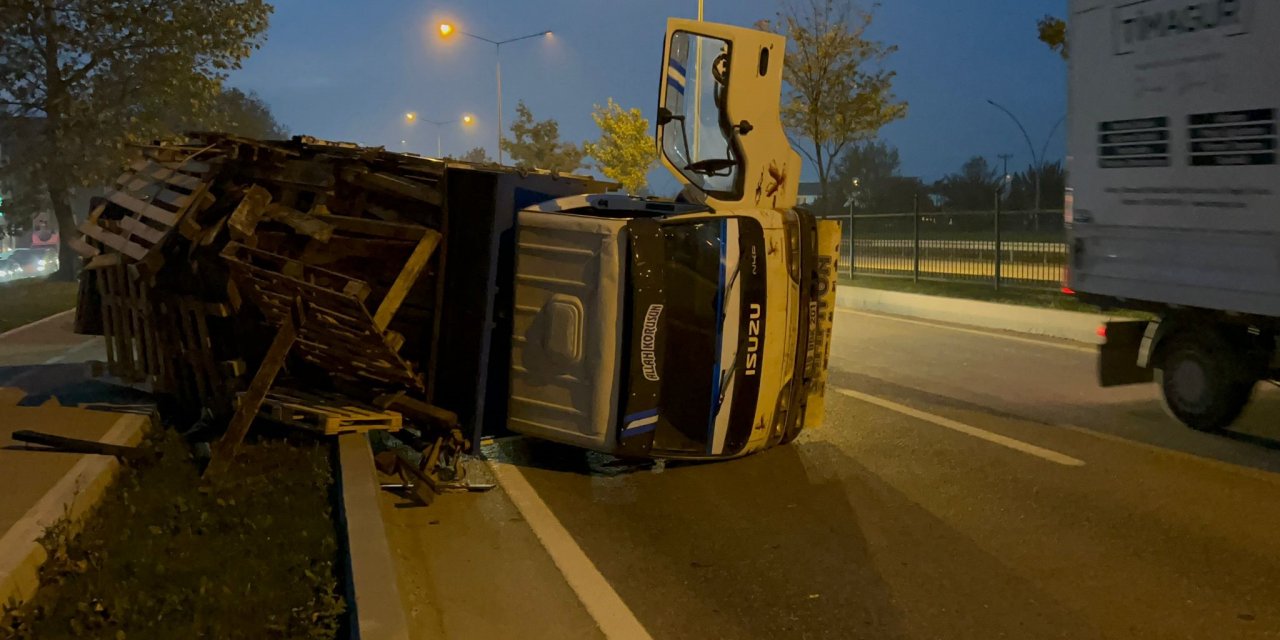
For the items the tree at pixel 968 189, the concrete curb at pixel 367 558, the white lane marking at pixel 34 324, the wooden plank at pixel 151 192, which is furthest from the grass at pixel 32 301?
the tree at pixel 968 189

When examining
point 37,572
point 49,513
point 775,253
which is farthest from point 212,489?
point 775,253

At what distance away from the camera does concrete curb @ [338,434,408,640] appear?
385 centimetres

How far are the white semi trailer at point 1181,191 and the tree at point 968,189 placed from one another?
41.0 meters

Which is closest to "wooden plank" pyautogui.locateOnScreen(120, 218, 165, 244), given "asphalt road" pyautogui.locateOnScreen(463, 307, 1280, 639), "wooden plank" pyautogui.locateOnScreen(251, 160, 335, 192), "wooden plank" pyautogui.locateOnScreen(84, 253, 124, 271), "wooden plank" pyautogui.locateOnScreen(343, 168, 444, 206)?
"wooden plank" pyautogui.locateOnScreen(84, 253, 124, 271)

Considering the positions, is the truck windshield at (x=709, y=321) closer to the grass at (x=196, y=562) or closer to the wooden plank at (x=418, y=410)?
the wooden plank at (x=418, y=410)

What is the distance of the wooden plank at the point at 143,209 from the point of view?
7.17 m

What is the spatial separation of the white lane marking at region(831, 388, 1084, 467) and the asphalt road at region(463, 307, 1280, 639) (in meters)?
0.03

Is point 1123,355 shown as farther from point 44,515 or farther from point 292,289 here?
point 44,515

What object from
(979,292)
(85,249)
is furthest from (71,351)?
(979,292)

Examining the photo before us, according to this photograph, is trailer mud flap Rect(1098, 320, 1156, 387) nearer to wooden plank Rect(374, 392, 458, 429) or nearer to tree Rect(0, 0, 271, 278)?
wooden plank Rect(374, 392, 458, 429)

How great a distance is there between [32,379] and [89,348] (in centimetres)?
359

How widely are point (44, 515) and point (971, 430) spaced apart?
6.35 m

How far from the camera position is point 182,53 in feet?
79.7

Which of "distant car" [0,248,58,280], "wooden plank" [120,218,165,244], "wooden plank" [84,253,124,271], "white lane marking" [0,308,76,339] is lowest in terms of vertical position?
"white lane marking" [0,308,76,339]
